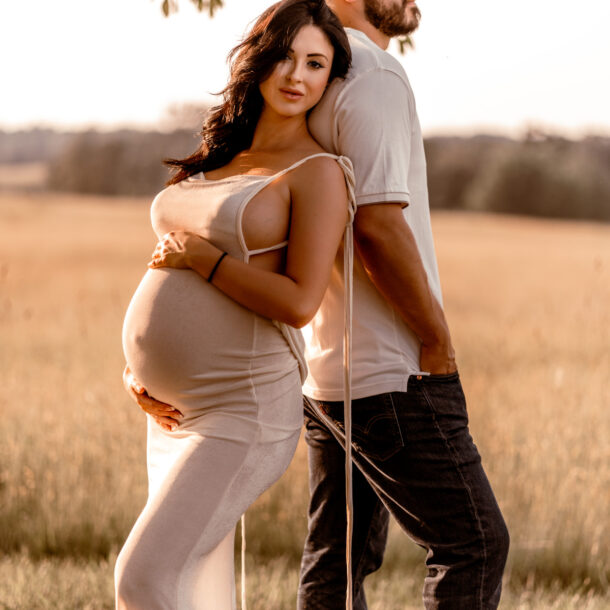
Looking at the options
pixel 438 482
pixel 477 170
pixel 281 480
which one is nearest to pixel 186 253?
pixel 438 482

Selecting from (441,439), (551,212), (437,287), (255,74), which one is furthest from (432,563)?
(551,212)

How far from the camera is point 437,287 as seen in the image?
2.45 m

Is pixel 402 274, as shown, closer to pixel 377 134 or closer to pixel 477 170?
pixel 377 134

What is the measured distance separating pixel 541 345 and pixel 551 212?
43.7 m

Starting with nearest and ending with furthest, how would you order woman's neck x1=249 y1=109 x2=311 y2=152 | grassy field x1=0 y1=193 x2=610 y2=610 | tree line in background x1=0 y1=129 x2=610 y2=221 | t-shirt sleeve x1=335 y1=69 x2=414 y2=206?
t-shirt sleeve x1=335 y1=69 x2=414 y2=206 < woman's neck x1=249 y1=109 x2=311 y2=152 < grassy field x1=0 y1=193 x2=610 y2=610 < tree line in background x1=0 y1=129 x2=610 y2=221

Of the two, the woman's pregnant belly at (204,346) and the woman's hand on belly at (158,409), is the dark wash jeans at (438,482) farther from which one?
the woman's hand on belly at (158,409)

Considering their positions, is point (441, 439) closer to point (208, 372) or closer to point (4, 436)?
point (208, 372)

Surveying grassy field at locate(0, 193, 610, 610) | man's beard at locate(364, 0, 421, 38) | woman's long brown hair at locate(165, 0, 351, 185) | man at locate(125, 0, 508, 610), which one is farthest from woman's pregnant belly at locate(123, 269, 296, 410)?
grassy field at locate(0, 193, 610, 610)

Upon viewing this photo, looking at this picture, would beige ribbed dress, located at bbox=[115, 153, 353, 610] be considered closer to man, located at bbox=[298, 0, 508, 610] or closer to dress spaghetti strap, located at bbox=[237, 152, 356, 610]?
dress spaghetti strap, located at bbox=[237, 152, 356, 610]

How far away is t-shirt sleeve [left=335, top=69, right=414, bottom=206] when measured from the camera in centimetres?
225

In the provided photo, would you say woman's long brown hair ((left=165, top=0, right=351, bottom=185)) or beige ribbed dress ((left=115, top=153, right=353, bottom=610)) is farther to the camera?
woman's long brown hair ((left=165, top=0, right=351, bottom=185))

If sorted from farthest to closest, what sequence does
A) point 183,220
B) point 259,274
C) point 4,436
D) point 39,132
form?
point 39,132
point 4,436
point 183,220
point 259,274

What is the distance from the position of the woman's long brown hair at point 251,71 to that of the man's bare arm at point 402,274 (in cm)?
39

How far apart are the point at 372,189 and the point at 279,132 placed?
1.03 feet
